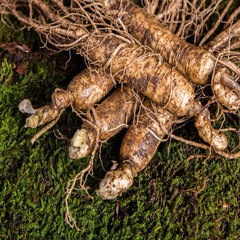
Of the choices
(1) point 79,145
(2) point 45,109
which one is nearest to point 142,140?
(1) point 79,145

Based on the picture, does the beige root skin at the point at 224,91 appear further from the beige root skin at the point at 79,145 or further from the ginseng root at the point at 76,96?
the beige root skin at the point at 79,145

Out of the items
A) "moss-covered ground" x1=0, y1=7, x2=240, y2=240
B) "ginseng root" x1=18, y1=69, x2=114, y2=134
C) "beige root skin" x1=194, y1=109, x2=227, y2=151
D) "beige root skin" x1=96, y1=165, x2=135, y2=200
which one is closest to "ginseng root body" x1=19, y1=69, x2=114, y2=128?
"ginseng root" x1=18, y1=69, x2=114, y2=134

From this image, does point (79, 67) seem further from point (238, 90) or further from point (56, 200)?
point (238, 90)

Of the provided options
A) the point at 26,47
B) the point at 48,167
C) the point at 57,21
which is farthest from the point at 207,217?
the point at 26,47

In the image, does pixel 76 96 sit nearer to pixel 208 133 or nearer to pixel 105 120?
pixel 105 120

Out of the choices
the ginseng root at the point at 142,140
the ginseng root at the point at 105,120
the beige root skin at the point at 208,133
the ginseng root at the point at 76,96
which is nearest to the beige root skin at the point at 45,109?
the ginseng root at the point at 76,96

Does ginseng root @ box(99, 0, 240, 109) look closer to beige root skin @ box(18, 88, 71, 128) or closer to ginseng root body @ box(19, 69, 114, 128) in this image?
ginseng root body @ box(19, 69, 114, 128)
